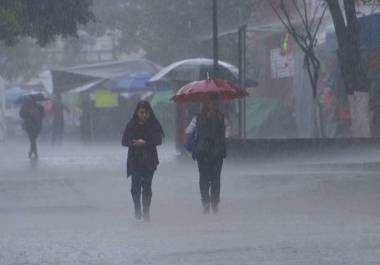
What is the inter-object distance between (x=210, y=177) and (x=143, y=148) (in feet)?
4.22

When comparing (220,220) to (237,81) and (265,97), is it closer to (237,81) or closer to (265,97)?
(237,81)

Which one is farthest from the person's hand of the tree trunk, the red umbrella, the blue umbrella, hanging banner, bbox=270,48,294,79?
the blue umbrella

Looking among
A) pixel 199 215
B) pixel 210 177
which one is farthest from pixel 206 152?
pixel 199 215

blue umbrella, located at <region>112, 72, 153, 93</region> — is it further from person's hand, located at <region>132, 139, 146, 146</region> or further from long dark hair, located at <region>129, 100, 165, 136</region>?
person's hand, located at <region>132, 139, 146, 146</region>

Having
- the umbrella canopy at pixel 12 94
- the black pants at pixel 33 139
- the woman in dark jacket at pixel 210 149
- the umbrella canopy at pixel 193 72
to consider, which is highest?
the umbrella canopy at pixel 193 72

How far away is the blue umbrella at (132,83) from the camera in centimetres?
4878

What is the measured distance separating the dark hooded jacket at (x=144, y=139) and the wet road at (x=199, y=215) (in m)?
0.75

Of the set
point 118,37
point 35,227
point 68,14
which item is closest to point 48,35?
point 68,14

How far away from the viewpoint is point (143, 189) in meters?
15.8

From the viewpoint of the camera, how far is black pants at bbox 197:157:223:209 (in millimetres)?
16516

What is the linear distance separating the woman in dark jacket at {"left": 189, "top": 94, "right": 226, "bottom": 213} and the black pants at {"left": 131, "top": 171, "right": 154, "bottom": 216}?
3.28ft

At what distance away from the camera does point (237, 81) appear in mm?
30312

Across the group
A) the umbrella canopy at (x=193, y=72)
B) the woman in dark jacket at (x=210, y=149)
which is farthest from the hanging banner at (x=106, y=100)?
the woman in dark jacket at (x=210, y=149)

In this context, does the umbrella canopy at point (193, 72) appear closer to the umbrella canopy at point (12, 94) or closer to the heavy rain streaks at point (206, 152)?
the heavy rain streaks at point (206, 152)
